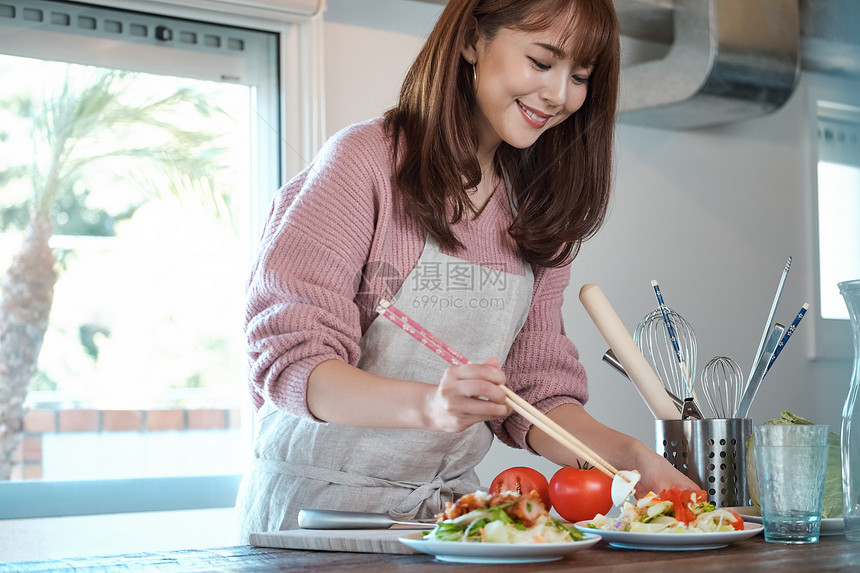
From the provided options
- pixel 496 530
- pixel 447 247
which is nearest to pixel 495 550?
pixel 496 530

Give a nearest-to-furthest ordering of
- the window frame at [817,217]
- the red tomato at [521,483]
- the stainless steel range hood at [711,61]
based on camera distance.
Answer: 1. the red tomato at [521,483]
2. the stainless steel range hood at [711,61]
3. the window frame at [817,217]

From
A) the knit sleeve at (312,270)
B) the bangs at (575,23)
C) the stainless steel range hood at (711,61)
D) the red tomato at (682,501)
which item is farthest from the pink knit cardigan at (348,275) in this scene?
the stainless steel range hood at (711,61)

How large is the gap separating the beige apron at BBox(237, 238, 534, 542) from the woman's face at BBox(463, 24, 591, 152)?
0.63 feet

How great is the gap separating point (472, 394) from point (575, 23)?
Result: 56 centimetres

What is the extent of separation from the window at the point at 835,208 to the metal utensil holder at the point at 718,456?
168 cm

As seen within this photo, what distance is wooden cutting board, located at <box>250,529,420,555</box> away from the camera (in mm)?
819

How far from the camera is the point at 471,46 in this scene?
1.19 m

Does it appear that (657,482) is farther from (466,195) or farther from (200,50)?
(200,50)

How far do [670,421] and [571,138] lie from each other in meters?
0.43

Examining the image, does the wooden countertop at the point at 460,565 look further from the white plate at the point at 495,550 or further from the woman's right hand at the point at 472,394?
the woman's right hand at the point at 472,394

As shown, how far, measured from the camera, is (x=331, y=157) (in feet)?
3.66

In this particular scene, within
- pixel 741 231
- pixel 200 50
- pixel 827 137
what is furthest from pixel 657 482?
pixel 827 137

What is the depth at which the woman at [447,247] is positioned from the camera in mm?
1058

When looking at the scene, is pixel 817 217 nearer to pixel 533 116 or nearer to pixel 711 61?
pixel 711 61
